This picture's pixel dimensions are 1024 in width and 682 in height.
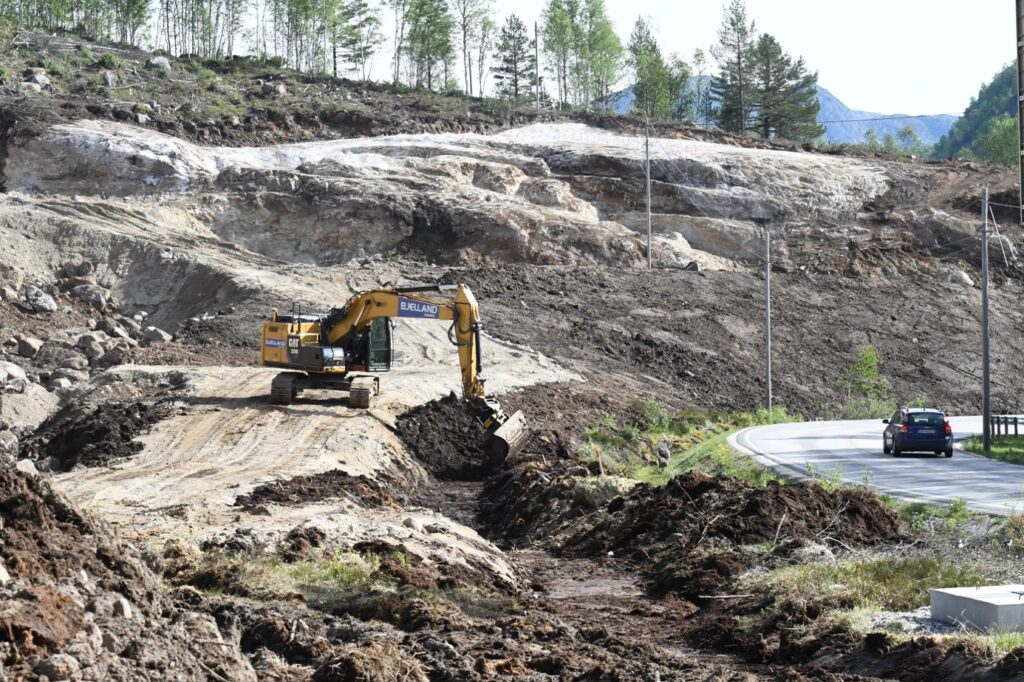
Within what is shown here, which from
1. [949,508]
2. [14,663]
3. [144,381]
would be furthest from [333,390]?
[14,663]

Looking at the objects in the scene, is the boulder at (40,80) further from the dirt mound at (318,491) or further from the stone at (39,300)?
the dirt mound at (318,491)

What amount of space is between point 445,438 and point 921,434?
10759mm

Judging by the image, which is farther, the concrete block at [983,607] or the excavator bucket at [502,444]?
the excavator bucket at [502,444]

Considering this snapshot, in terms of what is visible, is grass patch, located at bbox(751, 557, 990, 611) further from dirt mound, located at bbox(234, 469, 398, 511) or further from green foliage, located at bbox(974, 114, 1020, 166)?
green foliage, located at bbox(974, 114, 1020, 166)

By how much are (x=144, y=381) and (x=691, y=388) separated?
64.0 ft

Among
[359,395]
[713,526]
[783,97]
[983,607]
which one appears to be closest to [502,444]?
[359,395]

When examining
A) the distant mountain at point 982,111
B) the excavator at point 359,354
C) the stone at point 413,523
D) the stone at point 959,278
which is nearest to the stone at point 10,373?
the excavator at point 359,354

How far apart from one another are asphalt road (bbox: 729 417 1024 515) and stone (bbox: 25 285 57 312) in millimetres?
Answer: 24345

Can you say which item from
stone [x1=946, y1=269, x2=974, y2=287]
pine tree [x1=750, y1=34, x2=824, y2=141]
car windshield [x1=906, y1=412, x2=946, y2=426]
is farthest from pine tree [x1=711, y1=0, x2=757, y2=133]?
car windshield [x1=906, y1=412, x2=946, y2=426]

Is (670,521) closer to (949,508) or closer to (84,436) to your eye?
(949,508)

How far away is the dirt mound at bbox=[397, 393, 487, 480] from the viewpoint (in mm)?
28797

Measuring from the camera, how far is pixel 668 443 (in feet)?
110

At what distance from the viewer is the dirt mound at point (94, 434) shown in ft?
84.6

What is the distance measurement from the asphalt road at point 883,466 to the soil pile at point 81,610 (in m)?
11.4
